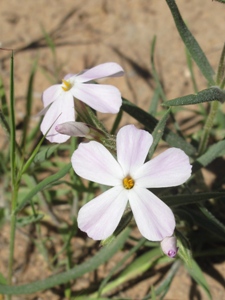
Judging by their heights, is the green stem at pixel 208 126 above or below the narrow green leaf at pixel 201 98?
below

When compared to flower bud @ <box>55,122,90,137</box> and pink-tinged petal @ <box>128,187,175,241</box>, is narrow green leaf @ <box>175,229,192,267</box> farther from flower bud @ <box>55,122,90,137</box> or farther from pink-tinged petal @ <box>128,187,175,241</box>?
flower bud @ <box>55,122,90,137</box>

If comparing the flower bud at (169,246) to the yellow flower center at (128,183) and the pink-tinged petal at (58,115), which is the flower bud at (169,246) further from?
the pink-tinged petal at (58,115)

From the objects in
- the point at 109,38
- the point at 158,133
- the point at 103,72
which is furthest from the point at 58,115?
the point at 109,38

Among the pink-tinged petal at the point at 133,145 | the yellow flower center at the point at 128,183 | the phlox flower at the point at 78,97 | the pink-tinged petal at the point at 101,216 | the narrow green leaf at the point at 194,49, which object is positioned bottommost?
the pink-tinged petal at the point at 101,216

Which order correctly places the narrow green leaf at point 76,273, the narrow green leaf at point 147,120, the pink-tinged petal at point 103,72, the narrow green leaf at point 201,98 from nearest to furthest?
the narrow green leaf at point 201,98
the pink-tinged petal at point 103,72
the narrow green leaf at point 147,120
the narrow green leaf at point 76,273

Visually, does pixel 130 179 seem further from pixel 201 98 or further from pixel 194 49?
pixel 194 49

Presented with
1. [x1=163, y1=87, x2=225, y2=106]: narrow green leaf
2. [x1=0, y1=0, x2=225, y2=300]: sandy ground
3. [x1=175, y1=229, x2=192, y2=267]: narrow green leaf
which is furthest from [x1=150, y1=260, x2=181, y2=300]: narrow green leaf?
[x1=0, y1=0, x2=225, y2=300]: sandy ground

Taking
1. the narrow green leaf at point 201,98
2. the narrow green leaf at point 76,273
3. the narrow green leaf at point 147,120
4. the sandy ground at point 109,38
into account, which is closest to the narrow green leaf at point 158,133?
the narrow green leaf at point 201,98
